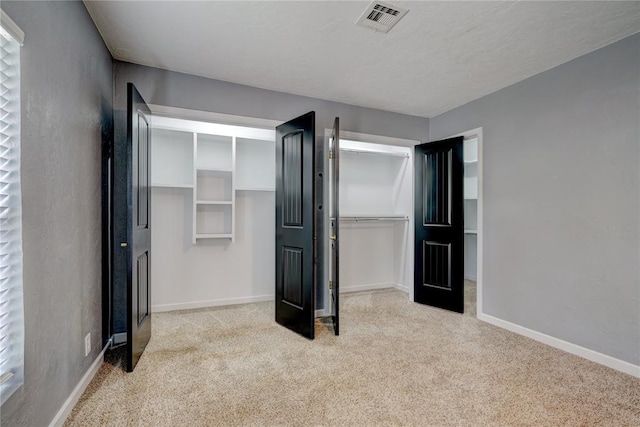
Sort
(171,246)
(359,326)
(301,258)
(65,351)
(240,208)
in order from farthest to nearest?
(240,208) < (171,246) < (359,326) < (301,258) < (65,351)

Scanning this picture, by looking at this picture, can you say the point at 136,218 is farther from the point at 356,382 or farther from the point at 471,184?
the point at 471,184

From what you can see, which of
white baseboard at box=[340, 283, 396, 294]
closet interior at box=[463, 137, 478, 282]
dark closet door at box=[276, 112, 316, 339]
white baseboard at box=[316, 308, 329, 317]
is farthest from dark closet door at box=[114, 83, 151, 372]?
closet interior at box=[463, 137, 478, 282]

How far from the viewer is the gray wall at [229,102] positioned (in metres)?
2.77

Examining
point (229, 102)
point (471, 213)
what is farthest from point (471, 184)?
point (229, 102)

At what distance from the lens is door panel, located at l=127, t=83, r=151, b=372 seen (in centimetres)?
223

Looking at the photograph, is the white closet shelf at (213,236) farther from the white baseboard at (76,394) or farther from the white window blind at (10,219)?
the white window blind at (10,219)

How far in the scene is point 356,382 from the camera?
84.3 inches

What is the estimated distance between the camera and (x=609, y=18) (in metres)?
2.09

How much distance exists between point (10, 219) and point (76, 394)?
4.14ft

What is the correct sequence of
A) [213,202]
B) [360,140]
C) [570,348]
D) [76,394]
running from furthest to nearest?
[360,140] → [213,202] → [570,348] → [76,394]

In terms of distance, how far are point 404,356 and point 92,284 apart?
8.00 feet

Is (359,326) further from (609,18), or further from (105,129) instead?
(609,18)

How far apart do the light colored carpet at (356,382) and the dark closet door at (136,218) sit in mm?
273

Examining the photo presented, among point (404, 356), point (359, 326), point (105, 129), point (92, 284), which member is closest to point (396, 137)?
point (359, 326)
